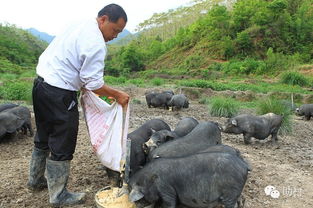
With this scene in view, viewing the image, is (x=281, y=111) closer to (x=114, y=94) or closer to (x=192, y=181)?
(x=192, y=181)

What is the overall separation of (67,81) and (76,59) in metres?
0.24

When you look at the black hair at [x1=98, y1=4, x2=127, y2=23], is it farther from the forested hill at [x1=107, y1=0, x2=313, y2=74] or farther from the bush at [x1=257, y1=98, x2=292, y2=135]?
the forested hill at [x1=107, y1=0, x2=313, y2=74]

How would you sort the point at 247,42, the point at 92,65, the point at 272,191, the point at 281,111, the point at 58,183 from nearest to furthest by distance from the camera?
the point at 92,65 < the point at 58,183 < the point at 272,191 < the point at 281,111 < the point at 247,42

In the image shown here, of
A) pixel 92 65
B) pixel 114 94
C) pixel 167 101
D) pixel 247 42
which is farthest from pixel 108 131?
pixel 247 42

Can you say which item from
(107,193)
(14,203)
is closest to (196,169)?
(107,193)

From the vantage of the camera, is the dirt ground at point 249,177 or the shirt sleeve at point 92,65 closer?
the shirt sleeve at point 92,65

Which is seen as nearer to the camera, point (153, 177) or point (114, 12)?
point (114, 12)

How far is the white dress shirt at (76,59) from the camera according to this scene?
3266 mm

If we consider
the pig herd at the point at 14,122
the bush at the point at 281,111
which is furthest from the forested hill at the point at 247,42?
the pig herd at the point at 14,122

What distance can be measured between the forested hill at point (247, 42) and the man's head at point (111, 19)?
3140 cm

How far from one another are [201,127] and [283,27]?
126 feet

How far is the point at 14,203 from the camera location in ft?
12.3

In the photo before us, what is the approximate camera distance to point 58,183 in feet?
11.9

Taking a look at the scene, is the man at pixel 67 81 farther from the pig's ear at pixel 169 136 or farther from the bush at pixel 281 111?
the bush at pixel 281 111
